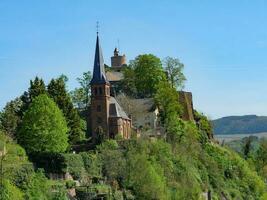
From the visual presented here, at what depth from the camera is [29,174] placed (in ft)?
158

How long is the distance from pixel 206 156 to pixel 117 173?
2821cm

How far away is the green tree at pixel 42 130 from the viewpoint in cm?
5916

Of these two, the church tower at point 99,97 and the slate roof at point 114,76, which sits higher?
the slate roof at point 114,76

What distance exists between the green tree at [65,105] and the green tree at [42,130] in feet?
26.3

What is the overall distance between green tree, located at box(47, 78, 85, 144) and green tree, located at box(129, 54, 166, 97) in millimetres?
25150

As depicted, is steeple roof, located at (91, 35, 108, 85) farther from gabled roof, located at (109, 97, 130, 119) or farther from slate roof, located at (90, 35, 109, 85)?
gabled roof, located at (109, 97, 130, 119)

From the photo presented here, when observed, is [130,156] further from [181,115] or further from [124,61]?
[124,61]

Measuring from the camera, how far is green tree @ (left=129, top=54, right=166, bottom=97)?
93.0 m

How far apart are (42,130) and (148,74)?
A: 36.6 m

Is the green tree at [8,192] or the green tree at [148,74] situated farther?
the green tree at [148,74]

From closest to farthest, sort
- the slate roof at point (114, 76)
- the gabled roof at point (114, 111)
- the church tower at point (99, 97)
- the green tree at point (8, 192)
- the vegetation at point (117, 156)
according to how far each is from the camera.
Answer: the green tree at point (8, 192) → the vegetation at point (117, 156) → the church tower at point (99, 97) → the gabled roof at point (114, 111) → the slate roof at point (114, 76)

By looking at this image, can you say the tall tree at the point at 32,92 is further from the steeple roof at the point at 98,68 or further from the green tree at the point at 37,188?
the green tree at the point at 37,188

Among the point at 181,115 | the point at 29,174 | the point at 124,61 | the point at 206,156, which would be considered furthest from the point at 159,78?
the point at 29,174

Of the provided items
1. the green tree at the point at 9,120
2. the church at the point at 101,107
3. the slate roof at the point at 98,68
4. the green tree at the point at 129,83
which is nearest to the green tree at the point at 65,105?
the green tree at the point at 9,120
